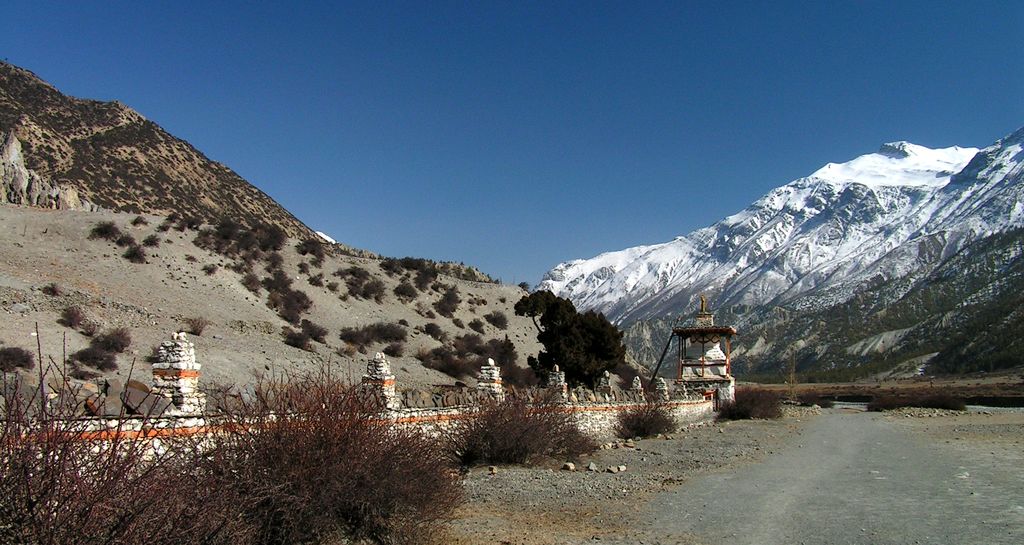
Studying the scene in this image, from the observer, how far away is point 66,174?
182 ft

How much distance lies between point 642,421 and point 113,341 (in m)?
17.4

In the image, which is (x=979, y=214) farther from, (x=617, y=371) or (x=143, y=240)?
(x=143, y=240)

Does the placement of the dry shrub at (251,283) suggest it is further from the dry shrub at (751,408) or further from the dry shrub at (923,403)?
the dry shrub at (923,403)

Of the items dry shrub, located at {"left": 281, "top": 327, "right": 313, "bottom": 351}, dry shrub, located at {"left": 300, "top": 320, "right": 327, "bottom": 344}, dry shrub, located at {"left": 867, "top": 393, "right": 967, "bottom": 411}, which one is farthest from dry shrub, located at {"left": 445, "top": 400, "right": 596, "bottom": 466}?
dry shrub, located at {"left": 867, "top": 393, "right": 967, "bottom": 411}

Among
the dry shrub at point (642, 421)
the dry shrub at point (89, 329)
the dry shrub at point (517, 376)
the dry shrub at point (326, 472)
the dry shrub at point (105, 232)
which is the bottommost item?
the dry shrub at point (642, 421)

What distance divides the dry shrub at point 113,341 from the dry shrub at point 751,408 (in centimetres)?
2730

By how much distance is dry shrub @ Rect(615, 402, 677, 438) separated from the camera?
80.0ft

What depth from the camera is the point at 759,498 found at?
482 inches

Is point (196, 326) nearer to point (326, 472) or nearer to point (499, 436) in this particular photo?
point (499, 436)

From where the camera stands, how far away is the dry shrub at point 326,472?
7.07 meters

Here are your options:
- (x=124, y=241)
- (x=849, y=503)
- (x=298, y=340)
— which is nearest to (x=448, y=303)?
(x=298, y=340)

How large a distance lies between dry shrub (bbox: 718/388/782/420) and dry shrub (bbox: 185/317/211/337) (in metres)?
24.8

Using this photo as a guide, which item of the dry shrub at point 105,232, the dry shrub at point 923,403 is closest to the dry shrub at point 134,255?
the dry shrub at point 105,232

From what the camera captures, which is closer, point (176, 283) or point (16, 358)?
point (16, 358)
